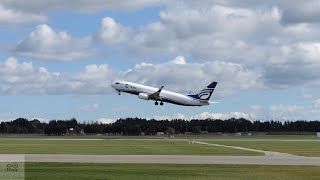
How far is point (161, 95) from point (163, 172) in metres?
92.5

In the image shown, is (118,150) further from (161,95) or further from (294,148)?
(161,95)

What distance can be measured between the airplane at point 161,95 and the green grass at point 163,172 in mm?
84956

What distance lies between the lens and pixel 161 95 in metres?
128

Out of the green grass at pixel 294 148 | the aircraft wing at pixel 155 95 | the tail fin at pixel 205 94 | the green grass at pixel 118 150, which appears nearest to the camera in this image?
the green grass at pixel 118 150

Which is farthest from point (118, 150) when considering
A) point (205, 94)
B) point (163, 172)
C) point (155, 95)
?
point (205, 94)

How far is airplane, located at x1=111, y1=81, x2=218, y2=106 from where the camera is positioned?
126m

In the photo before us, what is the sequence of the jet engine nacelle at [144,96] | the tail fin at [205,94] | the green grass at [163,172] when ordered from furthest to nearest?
the tail fin at [205,94] → the jet engine nacelle at [144,96] → the green grass at [163,172]

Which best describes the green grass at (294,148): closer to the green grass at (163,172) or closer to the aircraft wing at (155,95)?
the green grass at (163,172)

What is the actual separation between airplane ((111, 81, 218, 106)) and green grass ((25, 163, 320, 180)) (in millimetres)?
84956

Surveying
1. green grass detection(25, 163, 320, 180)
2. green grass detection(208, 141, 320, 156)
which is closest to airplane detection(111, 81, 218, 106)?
green grass detection(208, 141, 320, 156)

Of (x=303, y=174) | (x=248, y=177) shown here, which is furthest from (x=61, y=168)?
(x=303, y=174)

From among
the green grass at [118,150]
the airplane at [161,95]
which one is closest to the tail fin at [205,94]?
the airplane at [161,95]

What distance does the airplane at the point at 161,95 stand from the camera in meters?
126

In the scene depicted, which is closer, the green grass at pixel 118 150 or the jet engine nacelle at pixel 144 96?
the green grass at pixel 118 150
